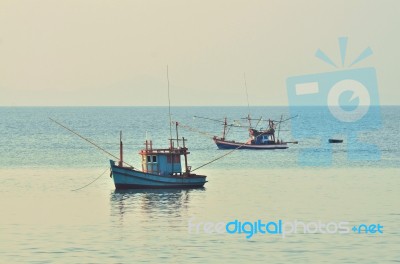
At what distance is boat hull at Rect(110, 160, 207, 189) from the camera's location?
7600 cm

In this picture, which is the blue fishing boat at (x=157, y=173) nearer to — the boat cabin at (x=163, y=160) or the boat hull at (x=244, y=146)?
the boat cabin at (x=163, y=160)

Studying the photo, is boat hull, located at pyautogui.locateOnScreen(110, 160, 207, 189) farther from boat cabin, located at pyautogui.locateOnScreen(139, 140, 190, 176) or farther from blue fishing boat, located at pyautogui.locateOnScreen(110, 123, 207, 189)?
boat cabin, located at pyautogui.locateOnScreen(139, 140, 190, 176)

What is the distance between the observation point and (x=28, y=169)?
97.4m

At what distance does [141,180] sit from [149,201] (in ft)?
21.2

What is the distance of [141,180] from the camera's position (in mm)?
76188

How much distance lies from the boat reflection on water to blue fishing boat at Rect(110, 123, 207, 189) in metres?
0.46

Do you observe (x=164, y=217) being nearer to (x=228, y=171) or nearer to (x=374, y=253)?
(x=374, y=253)

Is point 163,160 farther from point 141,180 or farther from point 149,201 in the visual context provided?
point 149,201

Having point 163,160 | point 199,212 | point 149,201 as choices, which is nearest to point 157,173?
point 163,160

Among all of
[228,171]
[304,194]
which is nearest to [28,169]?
[228,171]

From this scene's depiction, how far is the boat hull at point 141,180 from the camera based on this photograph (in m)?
76.0

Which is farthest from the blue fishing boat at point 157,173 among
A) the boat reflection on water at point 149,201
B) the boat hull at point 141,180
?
the boat reflection on water at point 149,201

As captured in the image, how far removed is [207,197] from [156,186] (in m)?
5.32

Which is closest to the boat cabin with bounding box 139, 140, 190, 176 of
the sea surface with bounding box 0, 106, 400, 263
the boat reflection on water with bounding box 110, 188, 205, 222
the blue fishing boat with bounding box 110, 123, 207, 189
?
the blue fishing boat with bounding box 110, 123, 207, 189
